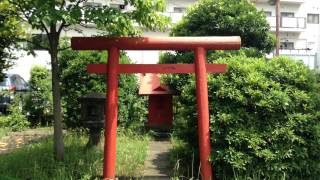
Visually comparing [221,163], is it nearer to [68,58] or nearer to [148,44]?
[148,44]

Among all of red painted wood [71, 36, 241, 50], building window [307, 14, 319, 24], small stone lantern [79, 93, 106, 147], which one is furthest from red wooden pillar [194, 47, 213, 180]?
building window [307, 14, 319, 24]

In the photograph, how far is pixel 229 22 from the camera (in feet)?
37.6

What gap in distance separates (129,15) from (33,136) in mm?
6087

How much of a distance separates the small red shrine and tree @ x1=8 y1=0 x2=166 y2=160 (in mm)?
4487

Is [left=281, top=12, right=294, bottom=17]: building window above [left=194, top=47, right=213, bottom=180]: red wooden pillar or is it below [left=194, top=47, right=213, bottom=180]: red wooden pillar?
above

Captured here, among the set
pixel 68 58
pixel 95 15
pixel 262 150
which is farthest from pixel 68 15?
pixel 68 58

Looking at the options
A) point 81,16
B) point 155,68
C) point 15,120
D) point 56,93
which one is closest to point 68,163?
point 56,93

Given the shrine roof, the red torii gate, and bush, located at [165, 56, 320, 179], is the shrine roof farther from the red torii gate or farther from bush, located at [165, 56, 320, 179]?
the red torii gate

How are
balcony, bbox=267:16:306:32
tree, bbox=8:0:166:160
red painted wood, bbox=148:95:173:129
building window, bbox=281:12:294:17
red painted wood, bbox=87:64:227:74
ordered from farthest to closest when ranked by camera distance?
building window, bbox=281:12:294:17, balcony, bbox=267:16:306:32, red painted wood, bbox=148:95:173:129, red painted wood, bbox=87:64:227:74, tree, bbox=8:0:166:160

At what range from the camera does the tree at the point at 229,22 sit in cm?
1156

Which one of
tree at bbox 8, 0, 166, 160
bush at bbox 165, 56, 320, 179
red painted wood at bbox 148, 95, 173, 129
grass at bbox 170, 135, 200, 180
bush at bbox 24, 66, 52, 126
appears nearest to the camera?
tree at bbox 8, 0, 166, 160

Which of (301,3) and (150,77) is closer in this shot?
(150,77)

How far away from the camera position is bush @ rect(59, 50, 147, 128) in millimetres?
11695

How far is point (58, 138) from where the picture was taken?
7.82 metres
